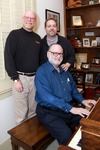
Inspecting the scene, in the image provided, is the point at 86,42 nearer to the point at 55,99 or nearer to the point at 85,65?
the point at 85,65

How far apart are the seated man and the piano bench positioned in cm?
8

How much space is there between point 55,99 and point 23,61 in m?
0.71

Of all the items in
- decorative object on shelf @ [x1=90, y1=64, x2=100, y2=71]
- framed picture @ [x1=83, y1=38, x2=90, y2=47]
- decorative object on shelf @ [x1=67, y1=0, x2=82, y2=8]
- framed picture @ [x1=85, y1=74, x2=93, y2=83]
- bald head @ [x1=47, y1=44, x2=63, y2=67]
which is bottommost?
framed picture @ [x1=85, y1=74, x2=93, y2=83]

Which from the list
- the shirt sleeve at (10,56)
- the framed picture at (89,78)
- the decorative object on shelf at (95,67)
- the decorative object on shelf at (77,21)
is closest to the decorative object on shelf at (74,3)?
the decorative object on shelf at (77,21)

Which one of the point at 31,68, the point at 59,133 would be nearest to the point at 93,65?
the point at 31,68

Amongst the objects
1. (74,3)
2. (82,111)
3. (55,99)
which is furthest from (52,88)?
(74,3)

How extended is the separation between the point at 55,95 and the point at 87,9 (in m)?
2.58

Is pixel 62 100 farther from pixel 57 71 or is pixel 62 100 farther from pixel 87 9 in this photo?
pixel 87 9

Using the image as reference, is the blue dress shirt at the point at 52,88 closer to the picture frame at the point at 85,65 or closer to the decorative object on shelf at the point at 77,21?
the picture frame at the point at 85,65

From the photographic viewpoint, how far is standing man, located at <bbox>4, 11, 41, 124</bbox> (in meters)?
2.09

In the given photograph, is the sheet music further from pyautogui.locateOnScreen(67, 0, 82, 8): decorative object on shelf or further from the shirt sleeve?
pyautogui.locateOnScreen(67, 0, 82, 8): decorative object on shelf

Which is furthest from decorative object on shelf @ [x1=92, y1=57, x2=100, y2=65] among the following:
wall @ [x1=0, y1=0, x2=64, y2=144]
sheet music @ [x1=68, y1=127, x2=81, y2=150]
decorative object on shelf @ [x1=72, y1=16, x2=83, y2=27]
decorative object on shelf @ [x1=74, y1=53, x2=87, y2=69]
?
sheet music @ [x1=68, y1=127, x2=81, y2=150]

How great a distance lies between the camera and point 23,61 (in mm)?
2184

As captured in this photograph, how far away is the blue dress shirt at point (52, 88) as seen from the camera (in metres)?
1.74
